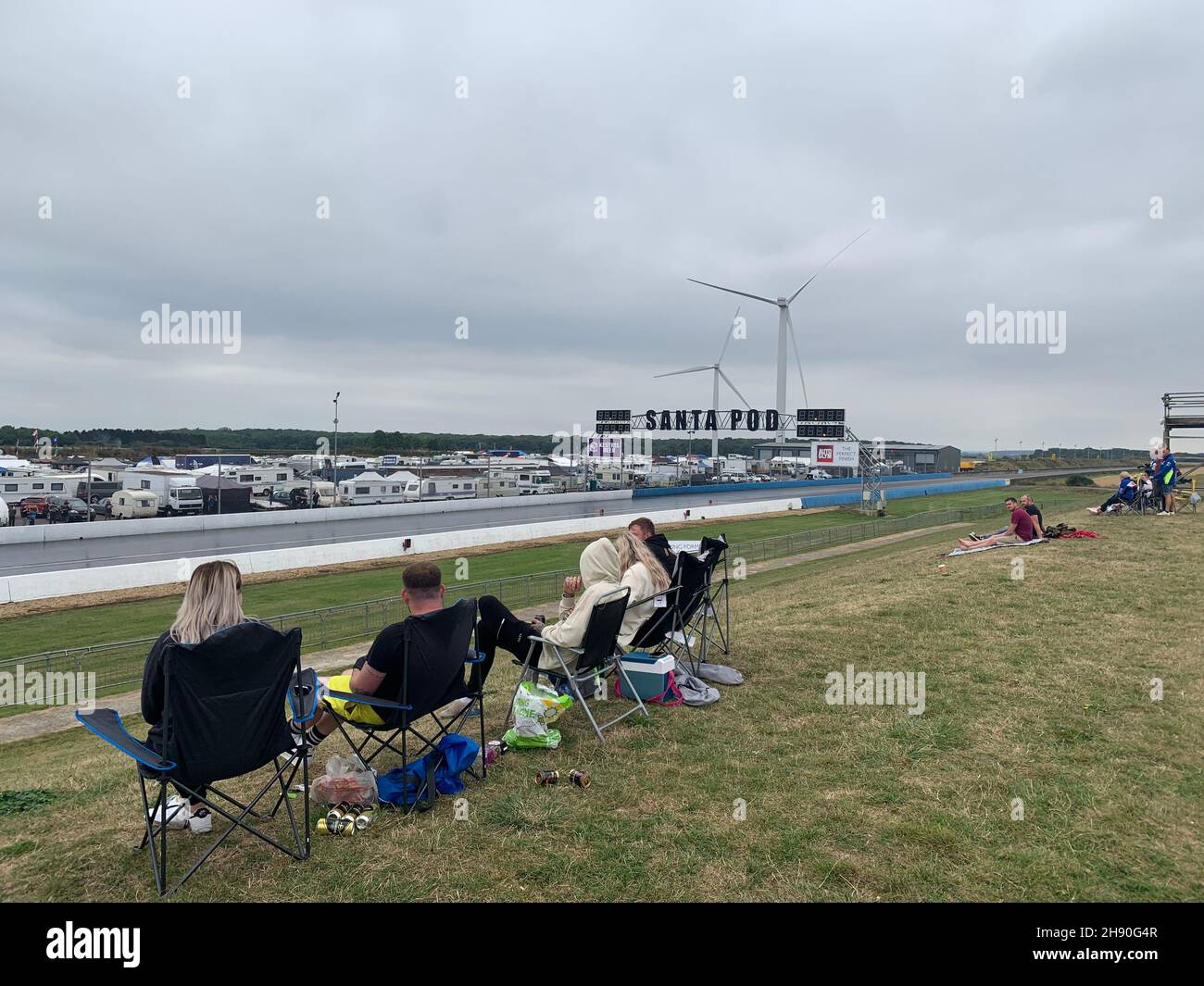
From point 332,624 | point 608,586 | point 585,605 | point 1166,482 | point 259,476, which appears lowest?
point 332,624

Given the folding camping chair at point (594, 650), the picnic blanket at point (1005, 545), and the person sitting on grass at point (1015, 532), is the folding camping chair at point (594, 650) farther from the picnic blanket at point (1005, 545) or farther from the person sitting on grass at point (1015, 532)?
the person sitting on grass at point (1015, 532)

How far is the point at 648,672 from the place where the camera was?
642 centimetres

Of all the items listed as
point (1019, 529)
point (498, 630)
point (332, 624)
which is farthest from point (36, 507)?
point (498, 630)

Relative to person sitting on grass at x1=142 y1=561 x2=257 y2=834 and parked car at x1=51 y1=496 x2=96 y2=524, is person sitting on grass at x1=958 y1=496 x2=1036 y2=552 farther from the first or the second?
parked car at x1=51 y1=496 x2=96 y2=524

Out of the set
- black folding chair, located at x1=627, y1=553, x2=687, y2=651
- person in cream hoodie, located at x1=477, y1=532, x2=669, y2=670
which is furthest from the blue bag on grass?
black folding chair, located at x1=627, y1=553, x2=687, y2=651

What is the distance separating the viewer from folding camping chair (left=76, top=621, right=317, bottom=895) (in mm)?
3654

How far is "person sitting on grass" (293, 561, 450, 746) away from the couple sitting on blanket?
43.8 feet

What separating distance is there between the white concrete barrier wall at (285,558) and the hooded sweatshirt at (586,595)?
20.7 metres

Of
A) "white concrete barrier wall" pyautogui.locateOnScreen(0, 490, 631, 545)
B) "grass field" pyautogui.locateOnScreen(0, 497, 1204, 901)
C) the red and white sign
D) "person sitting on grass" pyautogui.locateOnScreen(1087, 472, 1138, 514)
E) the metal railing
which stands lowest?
the metal railing

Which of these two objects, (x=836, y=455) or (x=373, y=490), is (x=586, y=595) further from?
(x=836, y=455)

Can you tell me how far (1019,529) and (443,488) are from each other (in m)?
48.4

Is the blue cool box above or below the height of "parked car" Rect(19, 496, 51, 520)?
above

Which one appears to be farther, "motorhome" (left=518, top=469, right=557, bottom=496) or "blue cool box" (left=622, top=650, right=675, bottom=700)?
"motorhome" (left=518, top=469, right=557, bottom=496)
